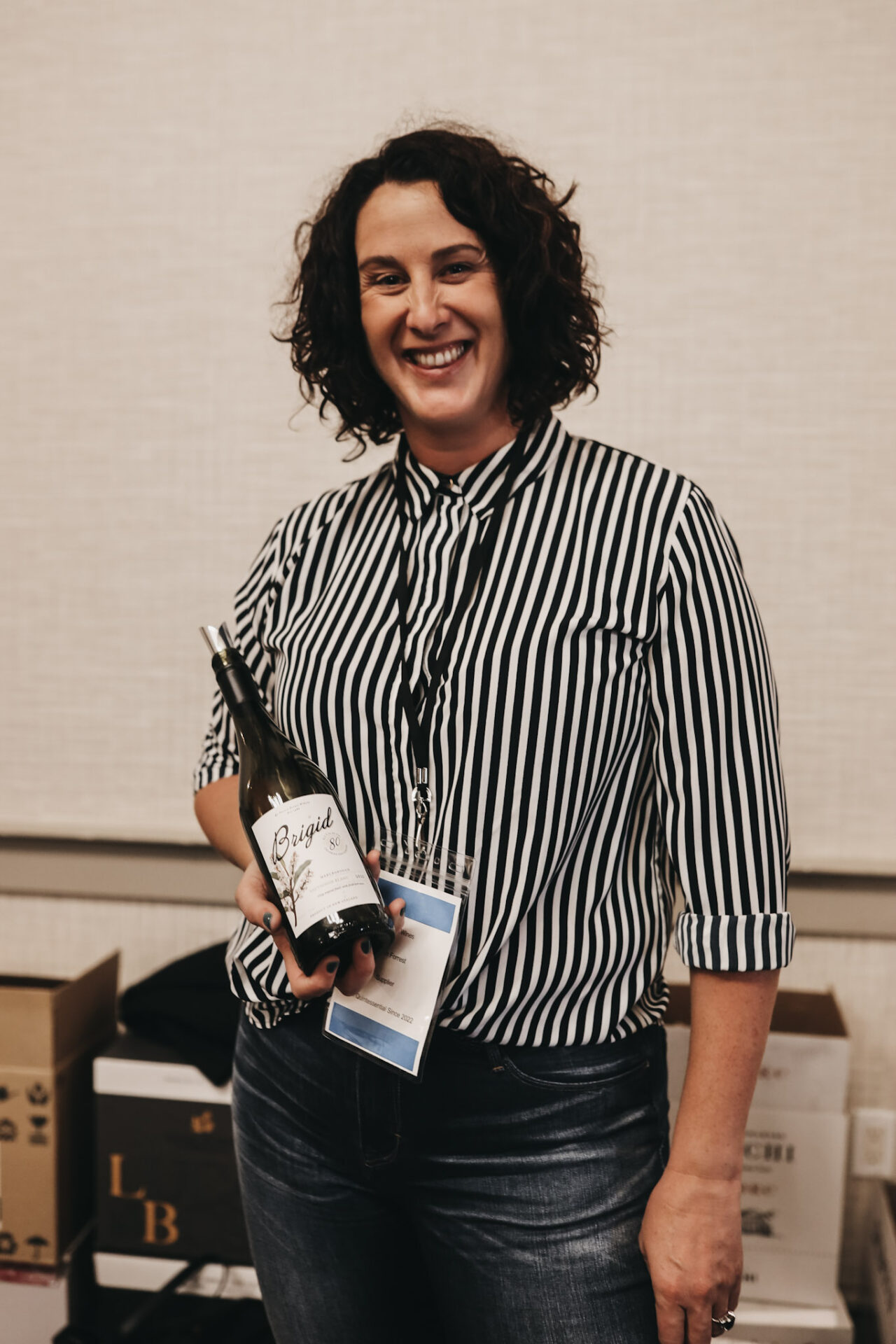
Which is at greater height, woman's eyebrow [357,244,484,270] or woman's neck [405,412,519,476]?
woman's eyebrow [357,244,484,270]

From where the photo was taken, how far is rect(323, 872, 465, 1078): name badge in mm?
736

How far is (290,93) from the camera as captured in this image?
1.61 meters

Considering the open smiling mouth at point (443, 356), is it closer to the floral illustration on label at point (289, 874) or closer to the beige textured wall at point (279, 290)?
the floral illustration on label at point (289, 874)

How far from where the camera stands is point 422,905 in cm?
75

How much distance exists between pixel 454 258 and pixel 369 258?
0.25 ft

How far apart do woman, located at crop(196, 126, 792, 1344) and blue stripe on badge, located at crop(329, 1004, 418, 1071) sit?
3cm

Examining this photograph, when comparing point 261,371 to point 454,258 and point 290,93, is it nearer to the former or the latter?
point 290,93

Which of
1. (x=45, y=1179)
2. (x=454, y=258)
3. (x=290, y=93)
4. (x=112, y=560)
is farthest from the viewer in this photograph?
(x=112, y=560)

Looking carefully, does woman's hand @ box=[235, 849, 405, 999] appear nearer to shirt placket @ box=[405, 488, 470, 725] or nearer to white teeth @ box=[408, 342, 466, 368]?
shirt placket @ box=[405, 488, 470, 725]

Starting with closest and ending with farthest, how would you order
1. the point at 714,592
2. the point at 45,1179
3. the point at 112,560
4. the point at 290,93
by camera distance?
the point at 714,592 < the point at 45,1179 < the point at 290,93 < the point at 112,560

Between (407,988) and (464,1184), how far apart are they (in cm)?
15

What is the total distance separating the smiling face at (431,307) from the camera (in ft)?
2.67

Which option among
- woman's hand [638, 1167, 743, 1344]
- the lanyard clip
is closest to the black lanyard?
the lanyard clip

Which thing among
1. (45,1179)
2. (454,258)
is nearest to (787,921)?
(454,258)
